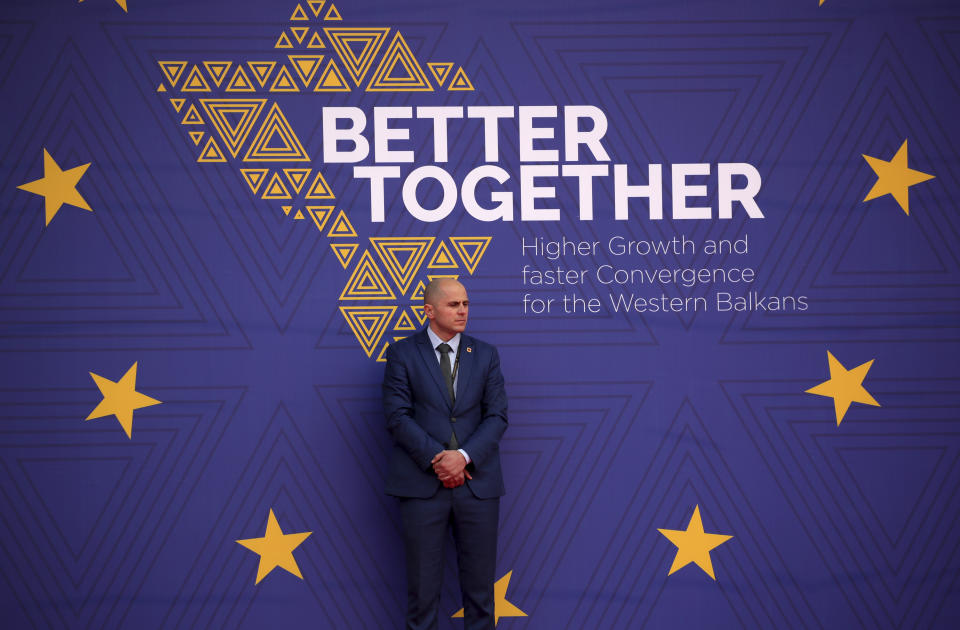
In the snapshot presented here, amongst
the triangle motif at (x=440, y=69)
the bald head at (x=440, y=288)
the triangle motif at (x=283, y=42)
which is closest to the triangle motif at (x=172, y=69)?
the triangle motif at (x=283, y=42)

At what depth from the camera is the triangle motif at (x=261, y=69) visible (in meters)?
3.93

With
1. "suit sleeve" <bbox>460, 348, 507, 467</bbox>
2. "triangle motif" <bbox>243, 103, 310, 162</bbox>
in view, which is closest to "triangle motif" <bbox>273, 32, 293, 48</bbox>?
"triangle motif" <bbox>243, 103, 310, 162</bbox>

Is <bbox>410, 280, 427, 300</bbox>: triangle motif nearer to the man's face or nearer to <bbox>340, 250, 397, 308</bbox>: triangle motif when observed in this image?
<bbox>340, 250, 397, 308</bbox>: triangle motif

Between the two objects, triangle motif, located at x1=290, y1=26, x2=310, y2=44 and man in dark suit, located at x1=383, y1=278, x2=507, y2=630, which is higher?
triangle motif, located at x1=290, y1=26, x2=310, y2=44

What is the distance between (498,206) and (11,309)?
2.43 meters

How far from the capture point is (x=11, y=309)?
3.85 meters

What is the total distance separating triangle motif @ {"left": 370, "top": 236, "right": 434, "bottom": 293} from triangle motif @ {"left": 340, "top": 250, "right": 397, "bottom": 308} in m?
0.05

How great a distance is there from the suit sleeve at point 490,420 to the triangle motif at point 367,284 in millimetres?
694

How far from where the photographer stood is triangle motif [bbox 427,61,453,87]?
156 inches

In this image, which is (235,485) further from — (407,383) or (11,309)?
(11,309)

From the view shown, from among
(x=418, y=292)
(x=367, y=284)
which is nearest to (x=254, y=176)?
(x=367, y=284)

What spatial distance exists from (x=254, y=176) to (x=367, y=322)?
3.00 feet

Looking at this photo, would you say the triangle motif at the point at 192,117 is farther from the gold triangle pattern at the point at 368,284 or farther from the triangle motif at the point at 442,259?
the triangle motif at the point at 442,259

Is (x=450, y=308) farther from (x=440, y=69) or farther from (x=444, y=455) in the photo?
(x=440, y=69)
